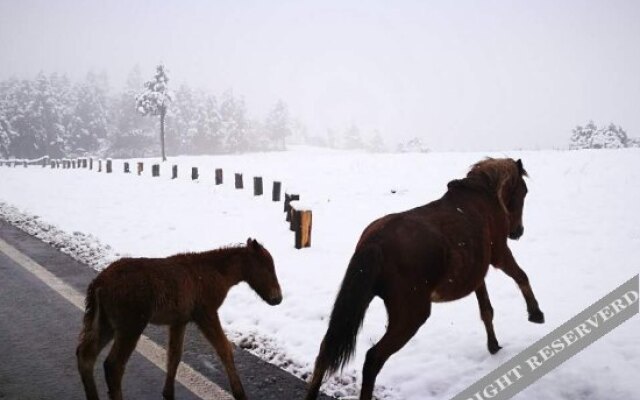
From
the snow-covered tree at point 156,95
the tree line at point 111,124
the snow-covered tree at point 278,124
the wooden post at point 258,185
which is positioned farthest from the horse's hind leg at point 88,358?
the snow-covered tree at point 278,124

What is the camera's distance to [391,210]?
14.3 m

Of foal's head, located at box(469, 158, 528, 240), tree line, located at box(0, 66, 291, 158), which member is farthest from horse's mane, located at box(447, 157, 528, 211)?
tree line, located at box(0, 66, 291, 158)

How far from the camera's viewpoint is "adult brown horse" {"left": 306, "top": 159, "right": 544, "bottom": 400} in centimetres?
379

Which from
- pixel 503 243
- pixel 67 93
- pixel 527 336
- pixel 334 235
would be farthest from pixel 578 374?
pixel 67 93

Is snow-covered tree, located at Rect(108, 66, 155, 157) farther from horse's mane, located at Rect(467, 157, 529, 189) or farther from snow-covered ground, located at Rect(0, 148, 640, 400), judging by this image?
horse's mane, located at Rect(467, 157, 529, 189)

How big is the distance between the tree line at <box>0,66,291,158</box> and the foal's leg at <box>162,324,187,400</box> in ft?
269

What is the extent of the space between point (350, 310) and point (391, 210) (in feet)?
35.1

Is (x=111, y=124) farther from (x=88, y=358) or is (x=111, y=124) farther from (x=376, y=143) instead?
(x=88, y=358)

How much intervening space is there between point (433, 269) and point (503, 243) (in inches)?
53.8

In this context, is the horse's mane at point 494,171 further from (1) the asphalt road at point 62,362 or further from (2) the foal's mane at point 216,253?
(1) the asphalt road at point 62,362

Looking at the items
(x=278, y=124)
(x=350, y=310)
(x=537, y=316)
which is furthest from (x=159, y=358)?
(x=278, y=124)

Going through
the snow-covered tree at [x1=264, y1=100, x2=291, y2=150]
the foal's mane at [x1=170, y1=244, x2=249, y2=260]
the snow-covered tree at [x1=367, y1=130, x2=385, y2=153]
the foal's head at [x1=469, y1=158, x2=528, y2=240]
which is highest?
the snow-covered tree at [x1=264, y1=100, x2=291, y2=150]

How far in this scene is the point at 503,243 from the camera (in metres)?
4.97

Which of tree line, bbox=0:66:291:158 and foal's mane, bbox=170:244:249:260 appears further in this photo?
tree line, bbox=0:66:291:158
